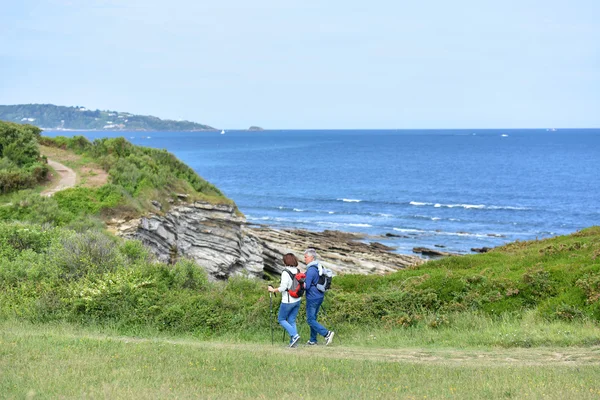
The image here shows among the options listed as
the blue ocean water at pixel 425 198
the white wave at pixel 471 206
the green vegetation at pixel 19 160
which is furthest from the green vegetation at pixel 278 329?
the white wave at pixel 471 206

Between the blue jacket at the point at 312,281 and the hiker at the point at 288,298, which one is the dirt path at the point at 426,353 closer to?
the hiker at the point at 288,298

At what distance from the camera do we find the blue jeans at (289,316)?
1259 cm

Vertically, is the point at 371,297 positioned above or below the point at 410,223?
above

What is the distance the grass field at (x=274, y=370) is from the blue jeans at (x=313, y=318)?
16.4 inches

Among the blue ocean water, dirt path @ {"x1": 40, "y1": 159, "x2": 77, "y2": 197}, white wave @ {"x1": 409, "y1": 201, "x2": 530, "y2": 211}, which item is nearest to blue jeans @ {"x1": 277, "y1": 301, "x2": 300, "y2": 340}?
dirt path @ {"x1": 40, "y1": 159, "x2": 77, "y2": 197}

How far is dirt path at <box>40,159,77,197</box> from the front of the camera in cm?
2775

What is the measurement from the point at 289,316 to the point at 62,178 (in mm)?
21708

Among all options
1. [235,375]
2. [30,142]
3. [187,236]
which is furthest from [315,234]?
[235,375]

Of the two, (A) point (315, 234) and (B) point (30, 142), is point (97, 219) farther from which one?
(A) point (315, 234)

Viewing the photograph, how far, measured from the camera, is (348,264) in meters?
40.1

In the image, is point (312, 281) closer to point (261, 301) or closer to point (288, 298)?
point (288, 298)

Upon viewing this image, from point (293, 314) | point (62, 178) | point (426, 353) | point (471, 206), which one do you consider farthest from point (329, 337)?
point (471, 206)

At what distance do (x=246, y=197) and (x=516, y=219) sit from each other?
36.2 m

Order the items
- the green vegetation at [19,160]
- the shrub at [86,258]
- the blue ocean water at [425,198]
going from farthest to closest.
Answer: the blue ocean water at [425,198]
the green vegetation at [19,160]
the shrub at [86,258]
